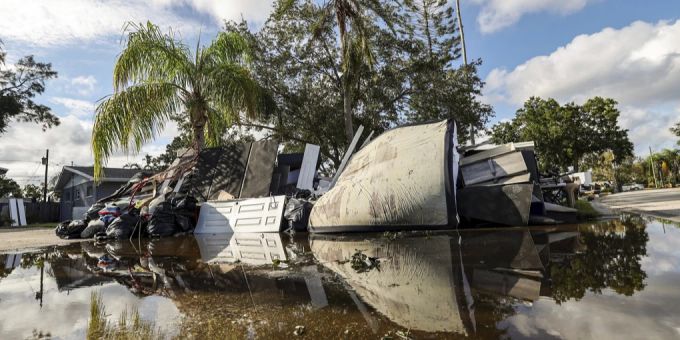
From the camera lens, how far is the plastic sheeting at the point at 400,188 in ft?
19.3

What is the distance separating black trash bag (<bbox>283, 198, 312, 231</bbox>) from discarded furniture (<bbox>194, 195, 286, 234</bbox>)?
0.17 metres

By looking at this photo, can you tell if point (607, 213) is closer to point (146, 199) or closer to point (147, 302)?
point (147, 302)

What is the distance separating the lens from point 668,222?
6.42 m

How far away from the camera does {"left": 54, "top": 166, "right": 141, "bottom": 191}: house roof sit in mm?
22203

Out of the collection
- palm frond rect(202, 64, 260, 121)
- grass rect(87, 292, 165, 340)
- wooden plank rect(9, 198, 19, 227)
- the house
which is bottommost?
grass rect(87, 292, 165, 340)

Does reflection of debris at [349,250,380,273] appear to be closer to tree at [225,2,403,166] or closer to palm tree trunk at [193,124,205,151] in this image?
palm tree trunk at [193,124,205,151]

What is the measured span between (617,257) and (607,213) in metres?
5.66

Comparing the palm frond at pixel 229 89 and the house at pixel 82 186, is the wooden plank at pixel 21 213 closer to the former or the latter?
the house at pixel 82 186

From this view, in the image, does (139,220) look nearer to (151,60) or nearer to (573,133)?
(151,60)

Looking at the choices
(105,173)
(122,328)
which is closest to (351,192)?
(122,328)

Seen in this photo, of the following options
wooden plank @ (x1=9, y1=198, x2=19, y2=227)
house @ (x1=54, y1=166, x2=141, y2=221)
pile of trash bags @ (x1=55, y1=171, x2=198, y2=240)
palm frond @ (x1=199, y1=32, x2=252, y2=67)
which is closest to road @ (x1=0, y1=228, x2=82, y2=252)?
pile of trash bags @ (x1=55, y1=171, x2=198, y2=240)

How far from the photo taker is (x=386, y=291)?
269 cm

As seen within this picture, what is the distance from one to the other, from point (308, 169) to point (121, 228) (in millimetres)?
4582


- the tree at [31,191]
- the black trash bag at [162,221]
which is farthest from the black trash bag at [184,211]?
the tree at [31,191]
